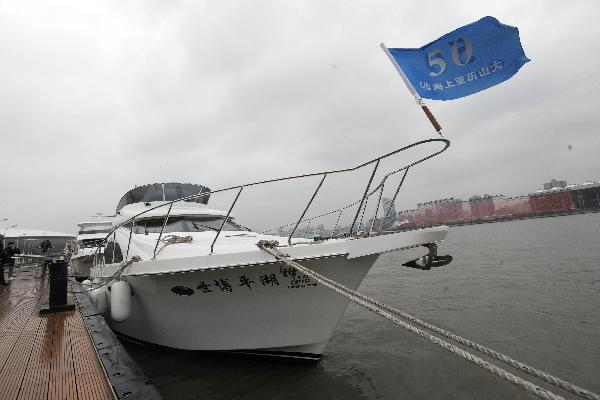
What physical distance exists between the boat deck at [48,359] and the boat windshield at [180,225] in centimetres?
206

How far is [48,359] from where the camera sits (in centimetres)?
416

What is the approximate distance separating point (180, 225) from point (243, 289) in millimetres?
3156

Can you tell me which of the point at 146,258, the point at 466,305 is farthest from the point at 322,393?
the point at 466,305

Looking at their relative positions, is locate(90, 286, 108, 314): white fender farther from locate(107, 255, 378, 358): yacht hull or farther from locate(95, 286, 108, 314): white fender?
locate(107, 255, 378, 358): yacht hull

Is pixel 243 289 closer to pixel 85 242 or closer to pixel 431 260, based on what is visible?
pixel 431 260

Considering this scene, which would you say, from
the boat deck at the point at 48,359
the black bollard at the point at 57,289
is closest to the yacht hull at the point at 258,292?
the boat deck at the point at 48,359

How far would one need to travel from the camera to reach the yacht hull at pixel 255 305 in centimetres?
495

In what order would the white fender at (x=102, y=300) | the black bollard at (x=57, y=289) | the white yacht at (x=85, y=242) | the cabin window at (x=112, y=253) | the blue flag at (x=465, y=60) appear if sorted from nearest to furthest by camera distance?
the blue flag at (x=465, y=60) → the black bollard at (x=57, y=289) → the white fender at (x=102, y=300) → the cabin window at (x=112, y=253) → the white yacht at (x=85, y=242)

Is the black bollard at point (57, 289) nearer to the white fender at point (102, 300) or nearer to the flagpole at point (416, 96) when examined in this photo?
A: the white fender at point (102, 300)

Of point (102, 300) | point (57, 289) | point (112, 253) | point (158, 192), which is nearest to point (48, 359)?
point (57, 289)

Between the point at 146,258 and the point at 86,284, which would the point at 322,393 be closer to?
the point at 146,258

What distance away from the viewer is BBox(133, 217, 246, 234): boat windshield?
740 centimetres

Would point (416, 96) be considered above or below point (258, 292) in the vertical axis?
above

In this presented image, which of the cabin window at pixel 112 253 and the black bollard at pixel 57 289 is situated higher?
the cabin window at pixel 112 253
